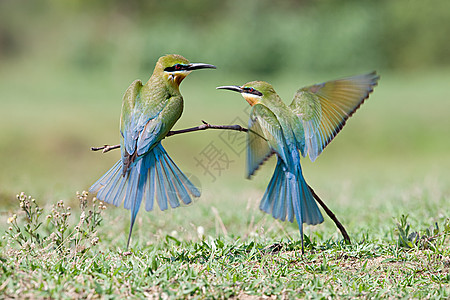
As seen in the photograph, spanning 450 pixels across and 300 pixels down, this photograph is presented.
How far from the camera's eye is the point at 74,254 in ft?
9.82

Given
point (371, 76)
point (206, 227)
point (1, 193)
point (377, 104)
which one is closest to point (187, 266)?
point (371, 76)

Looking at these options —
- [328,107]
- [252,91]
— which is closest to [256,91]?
[252,91]

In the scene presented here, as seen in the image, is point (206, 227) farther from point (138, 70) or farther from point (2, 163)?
point (138, 70)

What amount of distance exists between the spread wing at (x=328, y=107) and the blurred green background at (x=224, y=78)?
4.37 ft

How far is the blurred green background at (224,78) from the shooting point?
8.12 metres

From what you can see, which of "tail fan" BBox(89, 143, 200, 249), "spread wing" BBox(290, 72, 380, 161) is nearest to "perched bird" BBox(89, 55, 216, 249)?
"tail fan" BBox(89, 143, 200, 249)

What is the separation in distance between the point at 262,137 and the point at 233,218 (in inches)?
86.8

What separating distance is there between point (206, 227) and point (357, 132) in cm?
685

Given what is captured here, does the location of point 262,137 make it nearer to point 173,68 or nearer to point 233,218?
point 173,68

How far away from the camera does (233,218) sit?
492 centimetres

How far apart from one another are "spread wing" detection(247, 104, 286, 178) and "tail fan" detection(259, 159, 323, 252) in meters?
0.11

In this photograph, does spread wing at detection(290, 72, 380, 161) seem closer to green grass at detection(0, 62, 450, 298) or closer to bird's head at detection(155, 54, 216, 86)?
green grass at detection(0, 62, 450, 298)

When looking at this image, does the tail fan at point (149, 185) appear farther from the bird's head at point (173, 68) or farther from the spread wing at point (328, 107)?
the spread wing at point (328, 107)

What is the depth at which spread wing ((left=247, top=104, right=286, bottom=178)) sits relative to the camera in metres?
2.73
